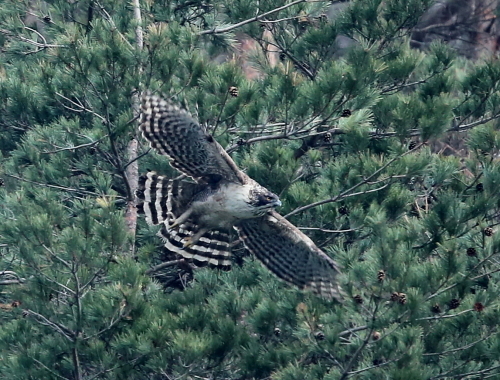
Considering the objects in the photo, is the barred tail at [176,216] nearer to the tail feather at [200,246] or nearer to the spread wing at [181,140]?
the tail feather at [200,246]

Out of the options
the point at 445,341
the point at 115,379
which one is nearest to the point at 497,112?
the point at 445,341

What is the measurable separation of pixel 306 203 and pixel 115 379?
1793 millimetres

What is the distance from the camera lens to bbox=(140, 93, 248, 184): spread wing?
689 centimetres

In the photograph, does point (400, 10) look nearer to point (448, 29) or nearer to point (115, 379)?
point (115, 379)

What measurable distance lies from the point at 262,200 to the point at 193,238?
0.80 m

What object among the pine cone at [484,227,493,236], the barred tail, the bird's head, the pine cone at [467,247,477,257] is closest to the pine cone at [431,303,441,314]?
the pine cone at [467,247,477,257]

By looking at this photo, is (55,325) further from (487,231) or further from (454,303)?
(487,231)

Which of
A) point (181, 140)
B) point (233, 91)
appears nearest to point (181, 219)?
point (181, 140)

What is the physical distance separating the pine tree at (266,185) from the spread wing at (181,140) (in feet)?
0.33

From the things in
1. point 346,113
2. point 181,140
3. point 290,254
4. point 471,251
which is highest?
point 346,113

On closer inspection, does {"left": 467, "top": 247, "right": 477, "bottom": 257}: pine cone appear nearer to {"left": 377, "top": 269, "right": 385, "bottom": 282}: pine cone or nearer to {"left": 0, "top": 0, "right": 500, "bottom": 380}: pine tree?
{"left": 0, "top": 0, "right": 500, "bottom": 380}: pine tree

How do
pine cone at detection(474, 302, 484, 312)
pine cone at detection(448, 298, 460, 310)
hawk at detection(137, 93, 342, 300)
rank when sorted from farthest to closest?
hawk at detection(137, 93, 342, 300) < pine cone at detection(448, 298, 460, 310) < pine cone at detection(474, 302, 484, 312)

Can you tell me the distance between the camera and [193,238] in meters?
7.47

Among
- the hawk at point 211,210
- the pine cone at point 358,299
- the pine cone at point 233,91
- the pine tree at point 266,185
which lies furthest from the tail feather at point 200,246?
the pine cone at point 358,299
